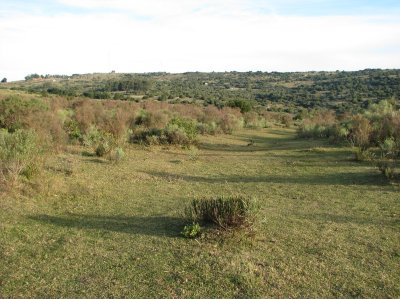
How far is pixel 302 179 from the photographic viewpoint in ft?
39.9

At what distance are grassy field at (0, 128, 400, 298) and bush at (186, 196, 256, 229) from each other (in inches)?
10.1

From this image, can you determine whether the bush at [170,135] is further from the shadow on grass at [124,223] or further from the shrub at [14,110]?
the shadow on grass at [124,223]

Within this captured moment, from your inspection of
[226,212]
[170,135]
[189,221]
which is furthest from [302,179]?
[170,135]

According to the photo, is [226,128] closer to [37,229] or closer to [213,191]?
[213,191]

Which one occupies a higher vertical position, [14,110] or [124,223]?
[14,110]

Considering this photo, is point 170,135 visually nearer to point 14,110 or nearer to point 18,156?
point 14,110

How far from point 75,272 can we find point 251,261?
236 centimetres

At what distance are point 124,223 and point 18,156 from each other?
3.20 m

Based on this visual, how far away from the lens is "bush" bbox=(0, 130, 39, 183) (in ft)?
29.2

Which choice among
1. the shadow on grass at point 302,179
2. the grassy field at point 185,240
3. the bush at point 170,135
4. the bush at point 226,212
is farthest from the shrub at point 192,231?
the bush at point 170,135

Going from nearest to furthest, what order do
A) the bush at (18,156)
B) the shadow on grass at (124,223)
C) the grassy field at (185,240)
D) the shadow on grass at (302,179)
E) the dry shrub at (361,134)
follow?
1. the grassy field at (185,240)
2. the shadow on grass at (124,223)
3. the bush at (18,156)
4. the shadow on grass at (302,179)
5. the dry shrub at (361,134)

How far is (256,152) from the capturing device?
60.2 feet

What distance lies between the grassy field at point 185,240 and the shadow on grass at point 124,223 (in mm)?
18

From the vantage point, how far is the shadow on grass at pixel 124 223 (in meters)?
7.06
